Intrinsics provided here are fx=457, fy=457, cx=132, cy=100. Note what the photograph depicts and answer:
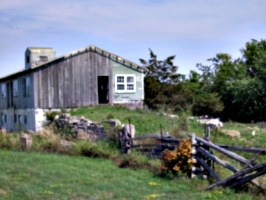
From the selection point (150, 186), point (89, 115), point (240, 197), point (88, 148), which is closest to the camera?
point (240, 197)

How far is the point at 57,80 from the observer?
31.8m

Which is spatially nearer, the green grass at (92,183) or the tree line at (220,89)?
the green grass at (92,183)

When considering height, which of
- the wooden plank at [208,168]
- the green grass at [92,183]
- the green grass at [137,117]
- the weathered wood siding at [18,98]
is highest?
the weathered wood siding at [18,98]

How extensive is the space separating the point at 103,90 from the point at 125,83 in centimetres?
196

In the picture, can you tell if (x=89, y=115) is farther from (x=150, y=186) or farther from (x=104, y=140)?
(x=150, y=186)

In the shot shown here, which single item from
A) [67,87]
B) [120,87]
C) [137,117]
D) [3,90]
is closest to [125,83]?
[120,87]

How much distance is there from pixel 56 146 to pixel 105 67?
1395cm

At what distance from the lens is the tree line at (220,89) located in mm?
39406

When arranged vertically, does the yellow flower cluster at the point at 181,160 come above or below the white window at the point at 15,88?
below

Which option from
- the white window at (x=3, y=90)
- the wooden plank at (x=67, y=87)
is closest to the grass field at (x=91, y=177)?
the wooden plank at (x=67, y=87)

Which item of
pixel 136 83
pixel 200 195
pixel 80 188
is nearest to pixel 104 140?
pixel 80 188

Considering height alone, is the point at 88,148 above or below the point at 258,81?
below

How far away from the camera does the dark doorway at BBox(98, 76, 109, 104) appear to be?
34.3 metres

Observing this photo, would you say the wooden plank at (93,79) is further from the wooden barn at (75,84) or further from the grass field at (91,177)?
the grass field at (91,177)
